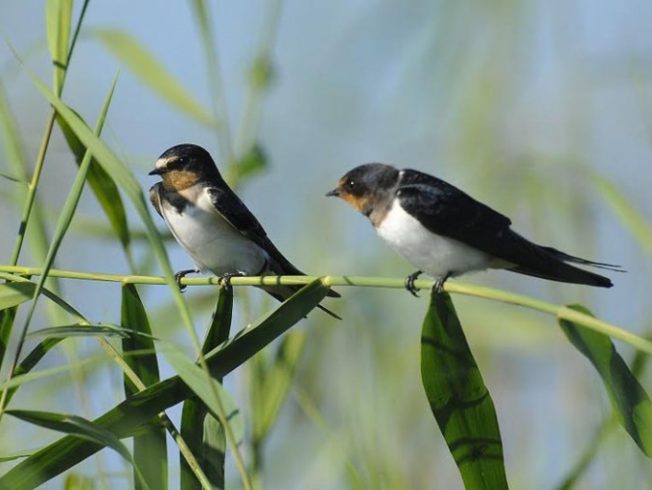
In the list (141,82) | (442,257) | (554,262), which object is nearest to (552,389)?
(442,257)

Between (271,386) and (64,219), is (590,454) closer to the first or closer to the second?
(271,386)

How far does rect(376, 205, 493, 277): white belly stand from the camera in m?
1.98

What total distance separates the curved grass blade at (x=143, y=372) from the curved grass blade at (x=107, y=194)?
210 mm

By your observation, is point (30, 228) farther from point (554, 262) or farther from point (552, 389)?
point (552, 389)

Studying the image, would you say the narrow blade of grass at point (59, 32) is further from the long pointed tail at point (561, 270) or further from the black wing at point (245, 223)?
the black wing at point (245, 223)

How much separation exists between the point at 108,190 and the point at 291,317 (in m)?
0.48

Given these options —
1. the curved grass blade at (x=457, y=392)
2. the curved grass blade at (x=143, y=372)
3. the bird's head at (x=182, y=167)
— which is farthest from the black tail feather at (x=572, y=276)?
the bird's head at (x=182, y=167)

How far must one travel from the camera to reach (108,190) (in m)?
1.60

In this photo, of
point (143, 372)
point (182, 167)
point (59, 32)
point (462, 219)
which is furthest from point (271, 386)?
point (182, 167)

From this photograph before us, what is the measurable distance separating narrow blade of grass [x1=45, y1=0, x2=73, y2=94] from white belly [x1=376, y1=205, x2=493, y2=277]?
0.77 meters

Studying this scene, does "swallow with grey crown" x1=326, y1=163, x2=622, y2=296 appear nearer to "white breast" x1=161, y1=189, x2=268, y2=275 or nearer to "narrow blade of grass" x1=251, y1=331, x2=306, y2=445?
"narrow blade of grass" x1=251, y1=331, x2=306, y2=445

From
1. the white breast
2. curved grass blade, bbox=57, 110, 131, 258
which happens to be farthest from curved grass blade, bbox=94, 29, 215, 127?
the white breast

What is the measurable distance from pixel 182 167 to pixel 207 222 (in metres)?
0.15

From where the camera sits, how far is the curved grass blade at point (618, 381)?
3.65ft
